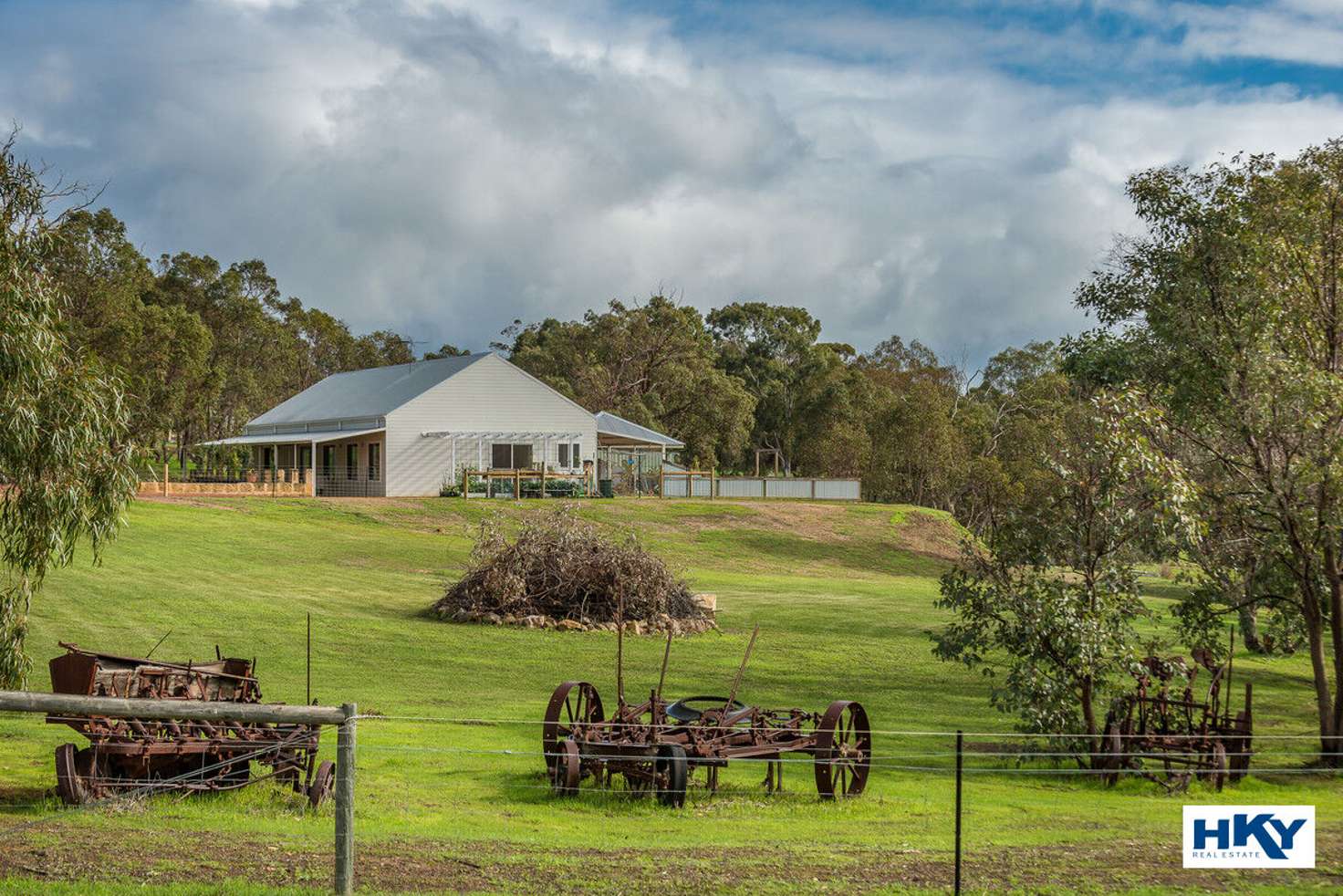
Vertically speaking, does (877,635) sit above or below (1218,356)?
below

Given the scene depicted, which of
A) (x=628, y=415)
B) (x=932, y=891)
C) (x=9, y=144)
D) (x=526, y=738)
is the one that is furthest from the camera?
(x=628, y=415)

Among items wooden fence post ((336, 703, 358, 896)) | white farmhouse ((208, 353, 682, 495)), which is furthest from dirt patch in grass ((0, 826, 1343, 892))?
white farmhouse ((208, 353, 682, 495))

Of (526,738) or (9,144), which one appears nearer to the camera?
(9,144)

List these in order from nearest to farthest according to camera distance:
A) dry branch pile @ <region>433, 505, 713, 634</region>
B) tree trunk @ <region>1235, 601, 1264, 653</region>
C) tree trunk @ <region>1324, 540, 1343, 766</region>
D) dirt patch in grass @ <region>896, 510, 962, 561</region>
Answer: tree trunk @ <region>1324, 540, 1343, 766</region> < tree trunk @ <region>1235, 601, 1264, 653</region> < dry branch pile @ <region>433, 505, 713, 634</region> < dirt patch in grass @ <region>896, 510, 962, 561</region>

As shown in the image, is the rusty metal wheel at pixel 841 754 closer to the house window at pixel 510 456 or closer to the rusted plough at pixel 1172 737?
the rusted plough at pixel 1172 737

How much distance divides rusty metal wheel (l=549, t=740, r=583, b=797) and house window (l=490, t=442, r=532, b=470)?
1823 inches

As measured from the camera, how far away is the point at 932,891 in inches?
360

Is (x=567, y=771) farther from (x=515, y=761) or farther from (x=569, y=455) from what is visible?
(x=569, y=455)

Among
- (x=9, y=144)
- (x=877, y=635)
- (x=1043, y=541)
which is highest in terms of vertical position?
(x=9, y=144)

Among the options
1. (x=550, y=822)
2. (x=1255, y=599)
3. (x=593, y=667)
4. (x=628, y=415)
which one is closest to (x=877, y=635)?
(x=593, y=667)

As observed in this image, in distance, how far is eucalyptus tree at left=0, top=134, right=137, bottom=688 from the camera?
13.3 metres

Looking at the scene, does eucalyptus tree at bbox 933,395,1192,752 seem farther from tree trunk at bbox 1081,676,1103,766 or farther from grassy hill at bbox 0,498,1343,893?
grassy hill at bbox 0,498,1343,893

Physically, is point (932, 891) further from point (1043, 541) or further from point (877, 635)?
point (877, 635)

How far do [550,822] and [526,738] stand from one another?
512 centimetres
